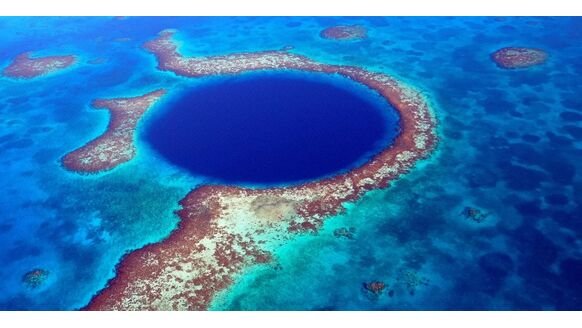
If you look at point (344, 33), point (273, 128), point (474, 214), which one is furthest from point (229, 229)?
point (344, 33)

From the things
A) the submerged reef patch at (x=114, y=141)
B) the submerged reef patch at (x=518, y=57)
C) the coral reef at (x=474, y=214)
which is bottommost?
the coral reef at (x=474, y=214)

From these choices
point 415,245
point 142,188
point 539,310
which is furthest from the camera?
point 142,188

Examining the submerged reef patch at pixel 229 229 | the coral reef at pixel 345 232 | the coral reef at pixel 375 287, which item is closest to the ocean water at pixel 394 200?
the coral reef at pixel 375 287

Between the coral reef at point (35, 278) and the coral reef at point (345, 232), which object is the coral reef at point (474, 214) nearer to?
the coral reef at point (345, 232)

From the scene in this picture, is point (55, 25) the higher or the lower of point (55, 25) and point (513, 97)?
the higher

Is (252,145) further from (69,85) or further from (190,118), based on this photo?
(69,85)

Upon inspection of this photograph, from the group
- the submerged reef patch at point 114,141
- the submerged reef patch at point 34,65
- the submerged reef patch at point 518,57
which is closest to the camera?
the submerged reef patch at point 114,141
